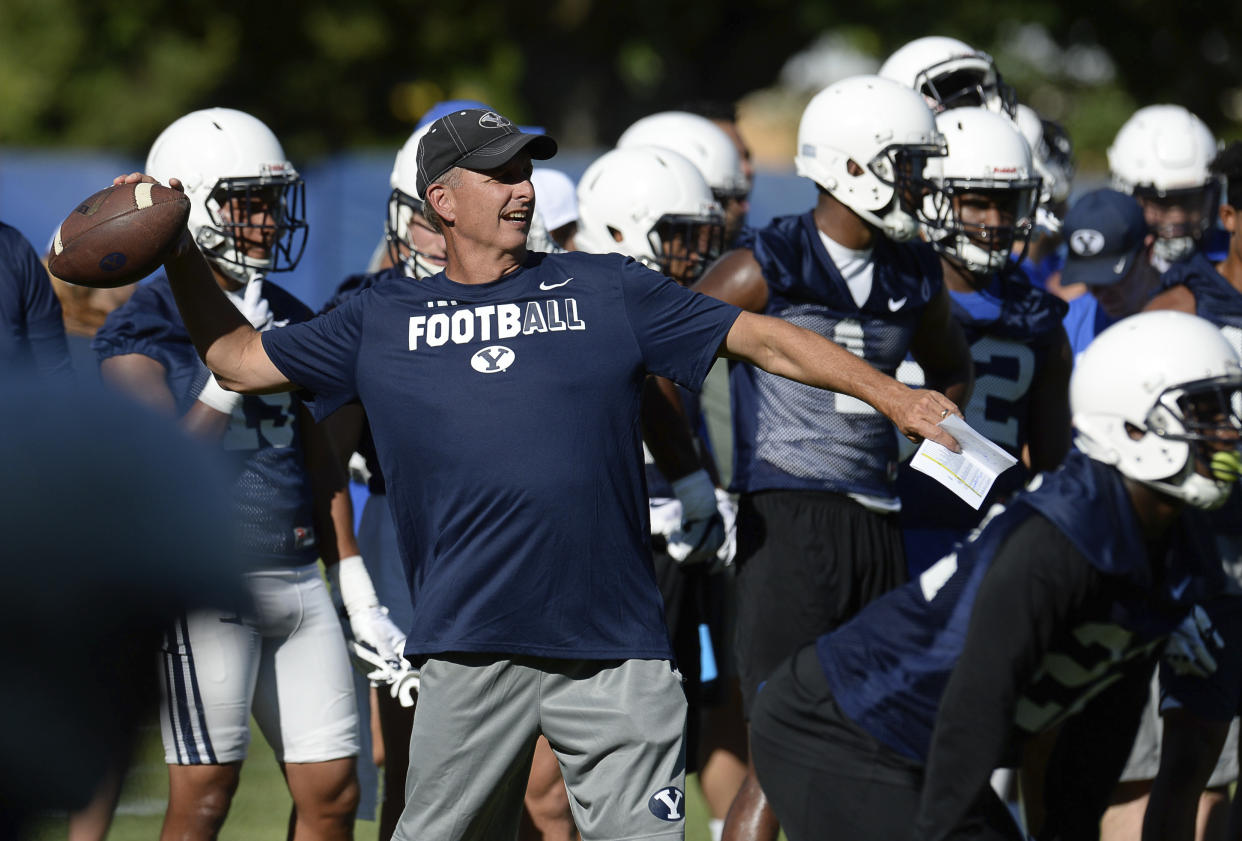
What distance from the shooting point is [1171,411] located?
3.43m

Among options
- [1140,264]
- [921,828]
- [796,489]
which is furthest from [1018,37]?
[921,828]

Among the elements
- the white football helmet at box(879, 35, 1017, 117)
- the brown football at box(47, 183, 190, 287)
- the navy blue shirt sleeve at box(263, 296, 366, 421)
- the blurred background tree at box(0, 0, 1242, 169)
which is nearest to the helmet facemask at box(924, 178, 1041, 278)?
the white football helmet at box(879, 35, 1017, 117)

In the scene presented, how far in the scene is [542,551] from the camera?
3490 mm

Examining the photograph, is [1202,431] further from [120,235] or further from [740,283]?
[120,235]

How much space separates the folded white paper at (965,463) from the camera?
313cm

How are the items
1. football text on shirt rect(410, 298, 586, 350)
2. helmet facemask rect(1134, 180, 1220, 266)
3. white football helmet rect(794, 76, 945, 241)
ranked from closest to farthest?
football text on shirt rect(410, 298, 586, 350), white football helmet rect(794, 76, 945, 241), helmet facemask rect(1134, 180, 1220, 266)

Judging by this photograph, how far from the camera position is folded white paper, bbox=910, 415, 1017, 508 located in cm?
313

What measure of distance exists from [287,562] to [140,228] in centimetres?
107

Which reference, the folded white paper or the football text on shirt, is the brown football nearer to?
the football text on shirt

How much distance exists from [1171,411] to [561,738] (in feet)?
4.55

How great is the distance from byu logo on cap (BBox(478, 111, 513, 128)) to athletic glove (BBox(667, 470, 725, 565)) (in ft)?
4.12

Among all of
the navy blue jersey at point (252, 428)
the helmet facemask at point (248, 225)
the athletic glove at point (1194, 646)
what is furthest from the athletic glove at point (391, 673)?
the athletic glove at point (1194, 646)

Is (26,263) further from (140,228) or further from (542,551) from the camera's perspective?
(542,551)

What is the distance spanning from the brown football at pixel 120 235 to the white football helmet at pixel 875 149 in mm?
1910
